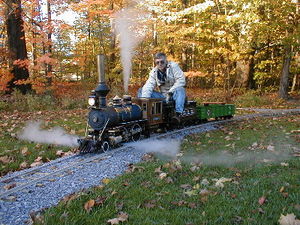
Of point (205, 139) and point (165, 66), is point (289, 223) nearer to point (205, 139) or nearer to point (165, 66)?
point (205, 139)

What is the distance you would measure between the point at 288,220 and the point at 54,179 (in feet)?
12.5

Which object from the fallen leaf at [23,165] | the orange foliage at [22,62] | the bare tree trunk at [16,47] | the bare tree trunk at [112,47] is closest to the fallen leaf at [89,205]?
the fallen leaf at [23,165]

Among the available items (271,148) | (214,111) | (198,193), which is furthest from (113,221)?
(214,111)

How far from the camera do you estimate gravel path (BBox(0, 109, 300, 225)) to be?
4426 millimetres

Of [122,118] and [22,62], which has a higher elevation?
[22,62]

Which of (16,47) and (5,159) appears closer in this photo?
(5,159)

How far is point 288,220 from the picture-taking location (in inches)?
137

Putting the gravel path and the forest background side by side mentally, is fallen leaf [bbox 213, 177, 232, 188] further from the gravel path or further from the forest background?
the forest background

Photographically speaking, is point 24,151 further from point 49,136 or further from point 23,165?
point 49,136

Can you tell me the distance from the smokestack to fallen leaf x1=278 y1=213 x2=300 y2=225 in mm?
5020

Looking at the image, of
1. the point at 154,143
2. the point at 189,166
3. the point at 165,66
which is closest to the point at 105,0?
the point at 165,66

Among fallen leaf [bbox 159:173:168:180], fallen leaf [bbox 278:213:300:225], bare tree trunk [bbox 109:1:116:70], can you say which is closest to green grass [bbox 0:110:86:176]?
fallen leaf [bbox 159:173:168:180]

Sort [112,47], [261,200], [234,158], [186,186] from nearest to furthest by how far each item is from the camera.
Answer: [261,200], [186,186], [234,158], [112,47]

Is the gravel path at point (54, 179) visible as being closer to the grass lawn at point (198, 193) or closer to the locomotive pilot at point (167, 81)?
the grass lawn at point (198, 193)
